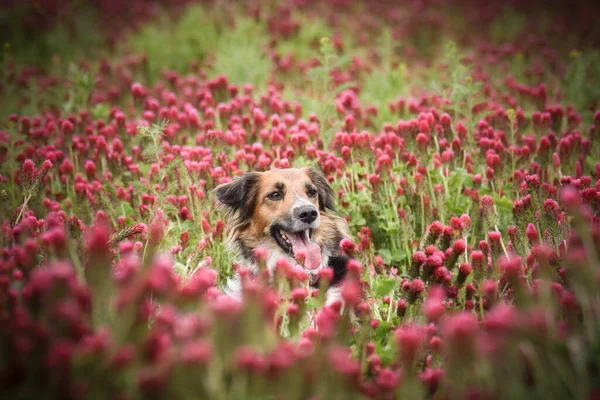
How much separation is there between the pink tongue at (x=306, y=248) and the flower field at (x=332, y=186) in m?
0.36

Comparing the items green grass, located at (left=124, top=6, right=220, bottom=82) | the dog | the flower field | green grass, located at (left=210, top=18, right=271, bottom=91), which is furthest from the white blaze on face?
green grass, located at (left=124, top=6, right=220, bottom=82)

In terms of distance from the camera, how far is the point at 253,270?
4.18 meters

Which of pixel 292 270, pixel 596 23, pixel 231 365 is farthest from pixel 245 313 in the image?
pixel 596 23

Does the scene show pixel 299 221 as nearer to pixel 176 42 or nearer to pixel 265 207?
pixel 265 207

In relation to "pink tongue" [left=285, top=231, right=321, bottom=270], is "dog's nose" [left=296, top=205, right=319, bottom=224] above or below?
above

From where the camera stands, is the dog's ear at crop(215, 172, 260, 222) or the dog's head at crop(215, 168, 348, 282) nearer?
the dog's head at crop(215, 168, 348, 282)

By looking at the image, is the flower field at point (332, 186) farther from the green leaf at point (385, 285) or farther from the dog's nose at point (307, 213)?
the dog's nose at point (307, 213)

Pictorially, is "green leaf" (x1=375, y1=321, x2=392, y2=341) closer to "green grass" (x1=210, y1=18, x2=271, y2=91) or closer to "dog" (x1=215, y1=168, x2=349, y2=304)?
"dog" (x1=215, y1=168, x2=349, y2=304)

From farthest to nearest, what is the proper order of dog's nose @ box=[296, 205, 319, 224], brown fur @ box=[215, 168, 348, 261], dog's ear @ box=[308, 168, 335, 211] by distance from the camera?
dog's ear @ box=[308, 168, 335, 211] → brown fur @ box=[215, 168, 348, 261] → dog's nose @ box=[296, 205, 319, 224]

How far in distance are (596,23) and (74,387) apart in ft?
44.1

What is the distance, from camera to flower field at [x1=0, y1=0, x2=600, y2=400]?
1.79 m

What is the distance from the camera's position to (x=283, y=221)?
4215 millimetres

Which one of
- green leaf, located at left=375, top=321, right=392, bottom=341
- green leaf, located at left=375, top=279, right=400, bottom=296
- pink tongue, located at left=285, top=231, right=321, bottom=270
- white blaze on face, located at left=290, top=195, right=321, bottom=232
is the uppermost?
green leaf, located at left=375, top=279, right=400, bottom=296

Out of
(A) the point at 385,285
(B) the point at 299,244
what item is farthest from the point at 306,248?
(A) the point at 385,285
